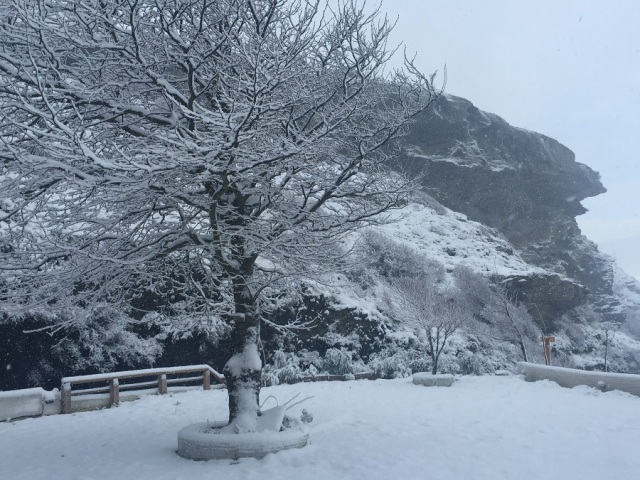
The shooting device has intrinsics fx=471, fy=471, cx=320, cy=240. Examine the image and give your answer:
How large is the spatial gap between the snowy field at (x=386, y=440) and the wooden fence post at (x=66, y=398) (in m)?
0.44

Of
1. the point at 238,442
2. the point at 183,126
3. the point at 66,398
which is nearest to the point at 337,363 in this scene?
the point at 66,398

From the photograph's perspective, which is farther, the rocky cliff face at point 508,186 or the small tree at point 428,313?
the rocky cliff face at point 508,186

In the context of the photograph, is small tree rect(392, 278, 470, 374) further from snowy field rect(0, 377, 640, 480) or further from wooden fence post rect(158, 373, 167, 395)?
wooden fence post rect(158, 373, 167, 395)

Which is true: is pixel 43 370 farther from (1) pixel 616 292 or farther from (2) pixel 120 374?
(1) pixel 616 292

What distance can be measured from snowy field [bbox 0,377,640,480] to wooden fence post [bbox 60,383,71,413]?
0.44 m

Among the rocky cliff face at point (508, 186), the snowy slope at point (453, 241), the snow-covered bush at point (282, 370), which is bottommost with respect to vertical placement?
the snow-covered bush at point (282, 370)

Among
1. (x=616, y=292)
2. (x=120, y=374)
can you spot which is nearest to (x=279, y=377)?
(x=120, y=374)

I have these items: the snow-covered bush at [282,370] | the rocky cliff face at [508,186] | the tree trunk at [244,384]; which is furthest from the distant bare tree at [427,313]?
the rocky cliff face at [508,186]

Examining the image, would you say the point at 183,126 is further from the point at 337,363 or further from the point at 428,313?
the point at 428,313

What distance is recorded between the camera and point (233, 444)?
19.2ft

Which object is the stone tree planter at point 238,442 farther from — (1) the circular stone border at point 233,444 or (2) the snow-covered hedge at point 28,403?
(2) the snow-covered hedge at point 28,403

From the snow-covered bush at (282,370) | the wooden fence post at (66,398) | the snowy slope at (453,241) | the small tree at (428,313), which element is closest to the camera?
the wooden fence post at (66,398)

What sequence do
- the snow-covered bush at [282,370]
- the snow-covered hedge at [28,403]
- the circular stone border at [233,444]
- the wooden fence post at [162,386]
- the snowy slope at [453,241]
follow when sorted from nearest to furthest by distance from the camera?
the circular stone border at [233,444]
the snow-covered hedge at [28,403]
the wooden fence post at [162,386]
the snow-covered bush at [282,370]
the snowy slope at [453,241]

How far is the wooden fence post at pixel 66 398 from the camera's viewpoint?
33.7ft
